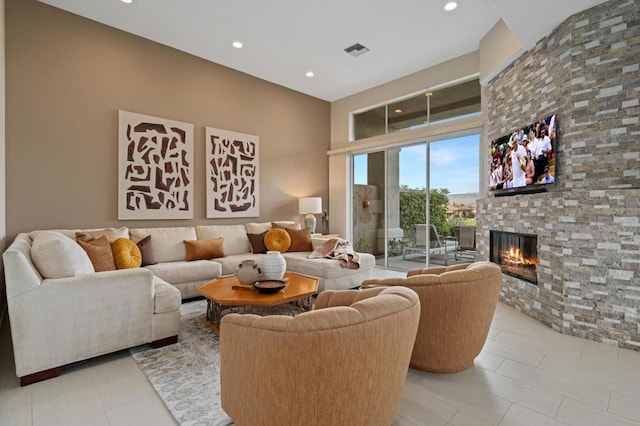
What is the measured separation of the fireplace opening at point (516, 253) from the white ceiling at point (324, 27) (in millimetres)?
2181

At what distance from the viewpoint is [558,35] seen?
310cm

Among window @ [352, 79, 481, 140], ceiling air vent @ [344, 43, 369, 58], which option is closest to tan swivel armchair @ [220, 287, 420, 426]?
ceiling air vent @ [344, 43, 369, 58]

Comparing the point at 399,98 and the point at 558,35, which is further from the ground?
the point at 399,98

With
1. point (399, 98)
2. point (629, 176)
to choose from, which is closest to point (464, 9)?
point (399, 98)

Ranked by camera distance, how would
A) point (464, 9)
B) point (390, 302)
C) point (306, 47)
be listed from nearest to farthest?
point (390, 302) < point (464, 9) < point (306, 47)

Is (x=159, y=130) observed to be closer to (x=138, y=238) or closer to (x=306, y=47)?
(x=138, y=238)

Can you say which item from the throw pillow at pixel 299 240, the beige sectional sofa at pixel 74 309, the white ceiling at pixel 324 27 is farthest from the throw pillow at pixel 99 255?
the white ceiling at pixel 324 27

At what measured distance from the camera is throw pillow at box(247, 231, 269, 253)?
16.4 feet

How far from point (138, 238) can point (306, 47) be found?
11.6 ft

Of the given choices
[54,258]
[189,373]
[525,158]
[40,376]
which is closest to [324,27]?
[525,158]

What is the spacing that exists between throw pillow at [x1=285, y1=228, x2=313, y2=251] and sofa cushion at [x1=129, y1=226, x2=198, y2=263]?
1496mm

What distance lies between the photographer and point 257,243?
5.00 meters

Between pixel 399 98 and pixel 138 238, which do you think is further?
pixel 399 98

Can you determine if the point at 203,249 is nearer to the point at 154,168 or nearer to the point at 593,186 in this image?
the point at 154,168
